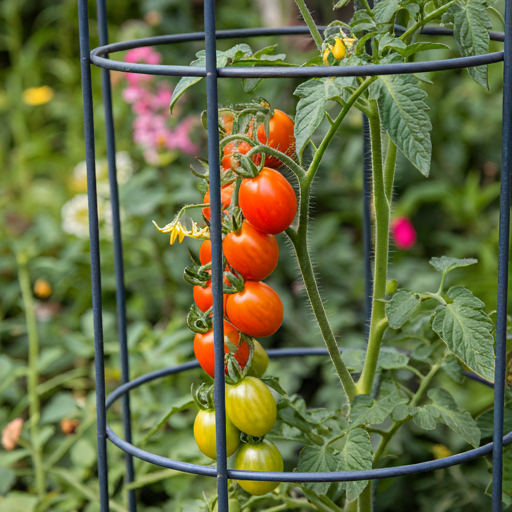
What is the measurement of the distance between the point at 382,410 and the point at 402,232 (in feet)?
4.65

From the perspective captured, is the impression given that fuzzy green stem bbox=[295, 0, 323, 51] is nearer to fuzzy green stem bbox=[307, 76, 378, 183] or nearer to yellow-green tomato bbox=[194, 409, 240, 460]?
fuzzy green stem bbox=[307, 76, 378, 183]

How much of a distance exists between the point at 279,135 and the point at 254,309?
0.20 m

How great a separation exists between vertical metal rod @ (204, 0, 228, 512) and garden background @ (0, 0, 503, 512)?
23cm

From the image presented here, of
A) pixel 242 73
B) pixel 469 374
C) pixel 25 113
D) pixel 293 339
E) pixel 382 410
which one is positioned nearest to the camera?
pixel 242 73

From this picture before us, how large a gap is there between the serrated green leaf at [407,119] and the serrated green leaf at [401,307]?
0.54 feet

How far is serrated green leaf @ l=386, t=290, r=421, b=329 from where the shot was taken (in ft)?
2.52

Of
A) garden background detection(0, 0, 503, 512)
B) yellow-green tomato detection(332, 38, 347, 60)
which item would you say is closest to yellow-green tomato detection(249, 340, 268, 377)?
garden background detection(0, 0, 503, 512)

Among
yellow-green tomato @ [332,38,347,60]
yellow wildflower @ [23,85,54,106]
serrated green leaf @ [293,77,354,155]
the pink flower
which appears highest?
yellow-green tomato @ [332,38,347,60]

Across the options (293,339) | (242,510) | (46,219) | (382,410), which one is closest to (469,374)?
(382,410)

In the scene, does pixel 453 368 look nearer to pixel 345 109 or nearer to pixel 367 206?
pixel 367 206

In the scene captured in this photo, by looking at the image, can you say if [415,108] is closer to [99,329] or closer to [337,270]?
[99,329]

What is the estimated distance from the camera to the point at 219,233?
2.25 ft

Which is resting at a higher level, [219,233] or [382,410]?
[219,233]

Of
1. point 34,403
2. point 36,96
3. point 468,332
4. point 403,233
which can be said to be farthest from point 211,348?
point 36,96
